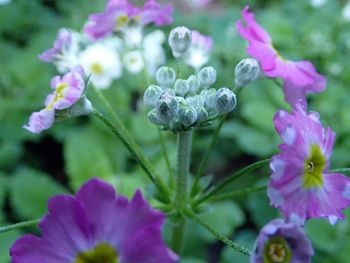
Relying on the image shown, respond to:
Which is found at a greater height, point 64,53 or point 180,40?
point 64,53

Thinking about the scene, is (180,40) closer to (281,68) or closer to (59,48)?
(281,68)

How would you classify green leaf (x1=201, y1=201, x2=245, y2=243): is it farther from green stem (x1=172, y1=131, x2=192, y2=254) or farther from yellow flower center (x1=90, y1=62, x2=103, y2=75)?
yellow flower center (x1=90, y1=62, x2=103, y2=75)

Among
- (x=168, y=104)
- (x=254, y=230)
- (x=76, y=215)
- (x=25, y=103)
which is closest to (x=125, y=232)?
(x=76, y=215)

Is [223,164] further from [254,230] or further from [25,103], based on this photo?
[25,103]

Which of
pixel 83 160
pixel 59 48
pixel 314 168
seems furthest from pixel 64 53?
pixel 314 168

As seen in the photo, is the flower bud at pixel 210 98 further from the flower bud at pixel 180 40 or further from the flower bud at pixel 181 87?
the flower bud at pixel 180 40

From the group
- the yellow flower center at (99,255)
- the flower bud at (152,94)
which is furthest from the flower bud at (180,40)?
the yellow flower center at (99,255)
